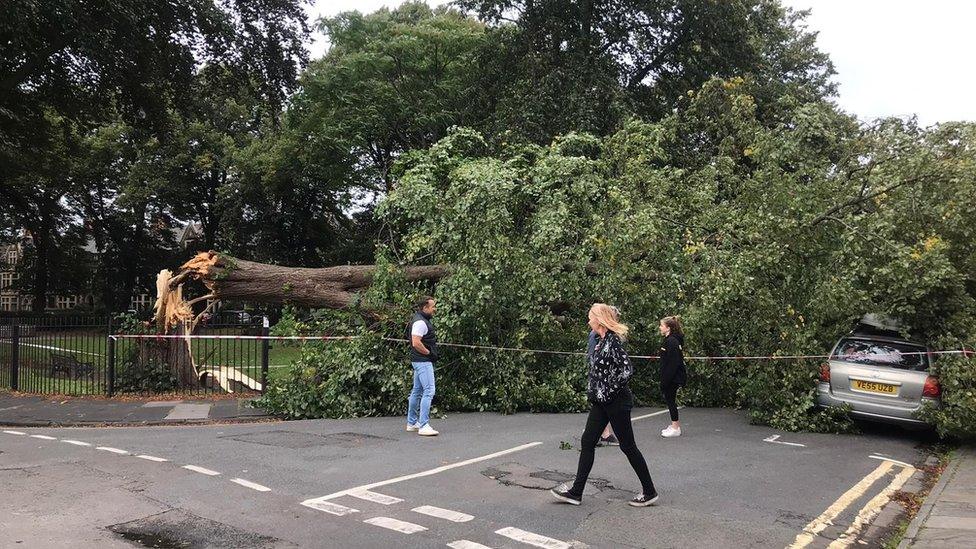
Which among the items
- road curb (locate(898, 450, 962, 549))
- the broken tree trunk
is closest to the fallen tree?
the broken tree trunk

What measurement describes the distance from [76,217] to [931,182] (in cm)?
4051

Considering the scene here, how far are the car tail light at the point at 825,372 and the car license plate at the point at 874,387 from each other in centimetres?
32

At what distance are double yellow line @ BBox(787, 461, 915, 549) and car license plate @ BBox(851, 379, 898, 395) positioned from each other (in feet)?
4.62

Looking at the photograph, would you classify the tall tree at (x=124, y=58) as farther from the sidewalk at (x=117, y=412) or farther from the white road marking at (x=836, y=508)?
the white road marking at (x=836, y=508)

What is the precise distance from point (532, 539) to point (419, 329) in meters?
4.47

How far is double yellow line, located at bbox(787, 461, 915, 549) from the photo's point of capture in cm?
527

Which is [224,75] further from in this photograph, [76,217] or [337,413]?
[76,217]

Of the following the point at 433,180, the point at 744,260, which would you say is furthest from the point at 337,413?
the point at 744,260

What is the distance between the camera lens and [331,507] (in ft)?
19.0

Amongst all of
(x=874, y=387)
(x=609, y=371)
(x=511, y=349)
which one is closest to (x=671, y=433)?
(x=874, y=387)

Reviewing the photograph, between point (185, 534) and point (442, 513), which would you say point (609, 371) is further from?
point (185, 534)

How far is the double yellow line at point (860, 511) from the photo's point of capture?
5.27 m

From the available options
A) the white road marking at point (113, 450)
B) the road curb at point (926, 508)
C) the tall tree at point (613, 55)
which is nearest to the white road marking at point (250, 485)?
the white road marking at point (113, 450)

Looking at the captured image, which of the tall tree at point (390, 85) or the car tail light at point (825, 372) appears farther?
the tall tree at point (390, 85)
